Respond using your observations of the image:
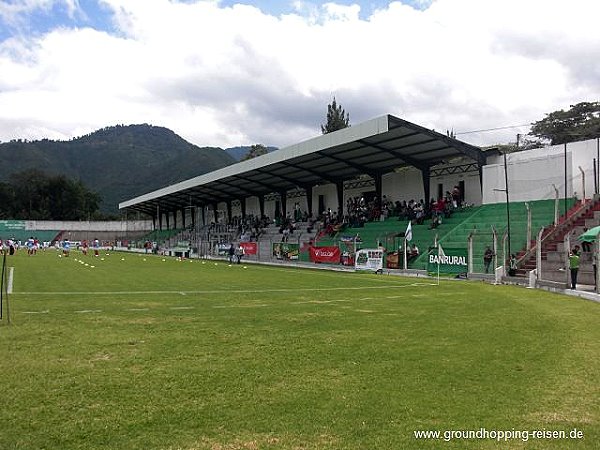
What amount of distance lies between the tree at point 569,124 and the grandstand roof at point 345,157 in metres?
A: 31.1

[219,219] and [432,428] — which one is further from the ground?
[219,219]

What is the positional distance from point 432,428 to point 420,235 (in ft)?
109

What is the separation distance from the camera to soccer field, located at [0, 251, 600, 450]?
16.0ft

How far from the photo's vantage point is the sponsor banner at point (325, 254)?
38.4m

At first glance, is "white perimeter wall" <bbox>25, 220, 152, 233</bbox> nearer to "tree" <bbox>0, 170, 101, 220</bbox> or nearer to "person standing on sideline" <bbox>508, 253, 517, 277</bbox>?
"tree" <bbox>0, 170, 101, 220</bbox>

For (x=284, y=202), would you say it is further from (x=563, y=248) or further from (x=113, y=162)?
(x=113, y=162)

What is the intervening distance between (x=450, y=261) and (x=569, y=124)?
50514 millimetres

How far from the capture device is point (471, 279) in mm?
26625

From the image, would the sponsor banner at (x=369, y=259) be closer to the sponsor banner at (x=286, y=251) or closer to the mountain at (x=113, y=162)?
the sponsor banner at (x=286, y=251)

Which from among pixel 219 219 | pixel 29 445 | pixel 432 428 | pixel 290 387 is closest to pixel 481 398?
pixel 432 428

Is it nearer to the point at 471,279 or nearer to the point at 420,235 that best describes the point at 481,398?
the point at 471,279

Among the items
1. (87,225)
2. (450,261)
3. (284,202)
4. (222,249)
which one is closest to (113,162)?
(87,225)

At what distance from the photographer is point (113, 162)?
600 feet

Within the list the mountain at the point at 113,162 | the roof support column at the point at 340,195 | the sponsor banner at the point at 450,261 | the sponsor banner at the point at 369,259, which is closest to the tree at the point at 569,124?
the roof support column at the point at 340,195
